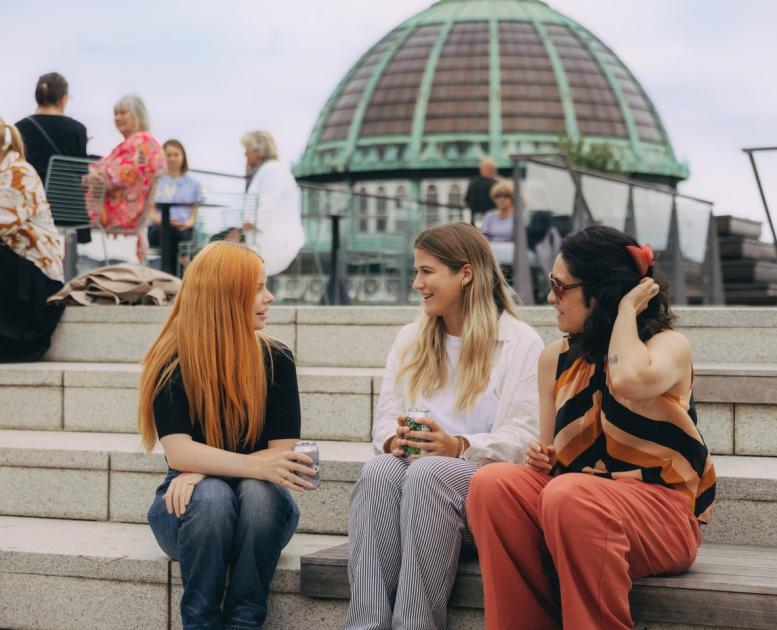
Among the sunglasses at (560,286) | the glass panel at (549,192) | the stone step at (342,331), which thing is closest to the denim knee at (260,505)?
the sunglasses at (560,286)

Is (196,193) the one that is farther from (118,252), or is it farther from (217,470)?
(217,470)

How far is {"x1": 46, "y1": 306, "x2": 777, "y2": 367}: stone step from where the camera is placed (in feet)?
19.0

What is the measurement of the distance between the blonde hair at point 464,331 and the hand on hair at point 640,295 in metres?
0.63

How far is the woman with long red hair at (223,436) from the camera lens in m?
3.95

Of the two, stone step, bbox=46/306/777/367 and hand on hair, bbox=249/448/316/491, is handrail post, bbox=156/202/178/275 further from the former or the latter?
hand on hair, bbox=249/448/316/491

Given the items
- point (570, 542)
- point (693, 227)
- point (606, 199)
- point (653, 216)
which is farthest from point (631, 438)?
point (693, 227)

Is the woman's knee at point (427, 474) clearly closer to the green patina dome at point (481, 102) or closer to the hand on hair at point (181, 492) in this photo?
the hand on hair at point (181, 492)

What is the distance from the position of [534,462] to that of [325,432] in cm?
183

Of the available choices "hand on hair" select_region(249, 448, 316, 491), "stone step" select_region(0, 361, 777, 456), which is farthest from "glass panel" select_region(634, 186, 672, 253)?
"hand on hair" select_region(249, 448, 316, 491)

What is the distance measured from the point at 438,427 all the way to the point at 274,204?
5.72 metres

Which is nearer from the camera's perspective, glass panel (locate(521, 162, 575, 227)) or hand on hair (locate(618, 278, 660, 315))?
hand on hair (locate(618, 278, 660, 315))

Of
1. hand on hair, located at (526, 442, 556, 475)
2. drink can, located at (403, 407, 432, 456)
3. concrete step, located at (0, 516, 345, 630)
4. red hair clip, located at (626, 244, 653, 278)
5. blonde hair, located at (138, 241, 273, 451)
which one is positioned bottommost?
concrete step, located at (0, 516, 345, 630)

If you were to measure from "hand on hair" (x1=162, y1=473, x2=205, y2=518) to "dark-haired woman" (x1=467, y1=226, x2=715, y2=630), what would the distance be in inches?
34.0

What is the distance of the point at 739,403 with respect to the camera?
495cm
